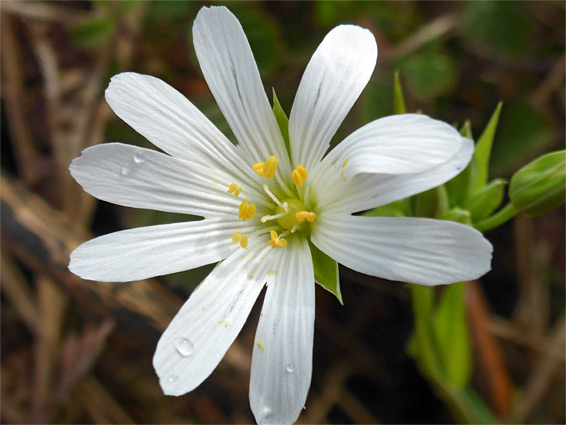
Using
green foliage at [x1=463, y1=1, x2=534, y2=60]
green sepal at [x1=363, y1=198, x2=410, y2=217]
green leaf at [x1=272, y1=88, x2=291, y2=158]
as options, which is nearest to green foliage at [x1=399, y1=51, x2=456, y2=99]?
green foliage at [x1=463, y1=1, x2=534, y2=60]

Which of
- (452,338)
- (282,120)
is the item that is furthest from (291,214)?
(452,338)

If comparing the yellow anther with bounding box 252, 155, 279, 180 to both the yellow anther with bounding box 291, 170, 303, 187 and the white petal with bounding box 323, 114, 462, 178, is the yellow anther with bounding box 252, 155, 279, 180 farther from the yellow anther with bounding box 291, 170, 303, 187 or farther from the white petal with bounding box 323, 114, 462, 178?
the white petal with bounding box 323, 114, 462, 178

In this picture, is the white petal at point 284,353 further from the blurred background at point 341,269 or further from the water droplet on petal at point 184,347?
the blurred background at point 341,269

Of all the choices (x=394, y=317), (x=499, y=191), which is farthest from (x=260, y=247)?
(x=394, y=317)

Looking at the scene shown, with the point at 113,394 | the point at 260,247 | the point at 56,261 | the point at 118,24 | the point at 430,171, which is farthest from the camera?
the point at 118,24

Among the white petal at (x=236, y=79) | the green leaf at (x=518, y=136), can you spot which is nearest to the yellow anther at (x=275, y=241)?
the white petal at (x=236, y=79)

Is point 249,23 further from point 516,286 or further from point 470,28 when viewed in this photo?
point 516,286
